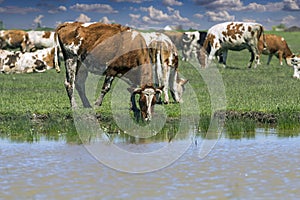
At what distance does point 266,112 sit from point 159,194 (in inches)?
260

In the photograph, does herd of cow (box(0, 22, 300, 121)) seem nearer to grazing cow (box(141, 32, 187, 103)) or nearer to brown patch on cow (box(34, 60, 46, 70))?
grazing cow (box(141, 32, 187, 103))

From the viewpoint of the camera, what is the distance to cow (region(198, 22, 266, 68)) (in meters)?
29.0

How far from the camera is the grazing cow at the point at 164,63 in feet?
47.6

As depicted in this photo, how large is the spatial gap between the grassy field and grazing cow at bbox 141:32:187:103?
2.07 feet

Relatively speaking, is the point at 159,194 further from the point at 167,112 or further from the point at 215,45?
the point at 215,45

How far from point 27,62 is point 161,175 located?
747 inches

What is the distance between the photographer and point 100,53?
14.0 meters

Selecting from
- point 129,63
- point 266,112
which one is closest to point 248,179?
point 266,112

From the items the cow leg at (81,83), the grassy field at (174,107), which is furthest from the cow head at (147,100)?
the cow leg at (81,83)

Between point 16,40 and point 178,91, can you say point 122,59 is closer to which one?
point 178,91

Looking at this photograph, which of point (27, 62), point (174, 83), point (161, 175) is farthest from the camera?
point (27, 62)

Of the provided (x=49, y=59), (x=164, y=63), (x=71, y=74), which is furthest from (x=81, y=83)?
(x=49, y=59)

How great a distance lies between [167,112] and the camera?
12953 millimetres

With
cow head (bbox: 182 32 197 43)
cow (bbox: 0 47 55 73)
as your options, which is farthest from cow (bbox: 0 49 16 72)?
cow head (bbox: 182 32 197 43)
